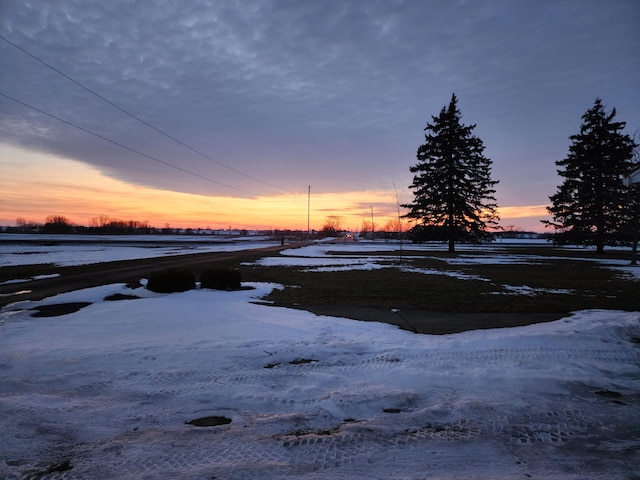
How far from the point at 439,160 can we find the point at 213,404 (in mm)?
33912

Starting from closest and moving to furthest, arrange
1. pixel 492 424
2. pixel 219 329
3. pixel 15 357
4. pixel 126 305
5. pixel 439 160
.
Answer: pixel 492 424 < pixel 15 357 < pixel 219 329 < pixel 126 305 < pixel 439 160

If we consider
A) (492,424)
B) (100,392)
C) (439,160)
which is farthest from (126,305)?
(439,160)

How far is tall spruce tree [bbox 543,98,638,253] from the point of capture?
100 feet

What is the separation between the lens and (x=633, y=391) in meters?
3.77

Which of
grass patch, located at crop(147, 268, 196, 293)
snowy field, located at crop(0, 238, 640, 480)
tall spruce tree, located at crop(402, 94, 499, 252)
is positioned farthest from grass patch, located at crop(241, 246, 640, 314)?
tall spruce tree, located at crop(402, 94, 499, 252)

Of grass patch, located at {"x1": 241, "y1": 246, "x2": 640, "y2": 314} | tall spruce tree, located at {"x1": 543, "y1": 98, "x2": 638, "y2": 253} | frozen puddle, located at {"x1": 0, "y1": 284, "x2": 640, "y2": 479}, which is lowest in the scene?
grass patch, located at {"x1": 241, "y1": 246, "x2": 640, "y2": 314}

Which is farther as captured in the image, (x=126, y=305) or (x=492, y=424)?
(x=126, y=305)

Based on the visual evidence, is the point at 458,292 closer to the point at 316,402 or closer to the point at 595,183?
the point at 316,402

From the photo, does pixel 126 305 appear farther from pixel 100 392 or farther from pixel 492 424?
pixel 492 424

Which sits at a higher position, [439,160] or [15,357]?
[439,160]

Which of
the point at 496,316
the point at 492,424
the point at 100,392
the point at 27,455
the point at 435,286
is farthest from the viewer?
the point at 435,286

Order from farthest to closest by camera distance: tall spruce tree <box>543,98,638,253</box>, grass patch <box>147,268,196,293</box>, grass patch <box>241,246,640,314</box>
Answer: tall spruce tree <box>543,98,638,253</box> → grass patch <box>147,268,196,293</box> → grass patch <box>241,246,640,314</box>

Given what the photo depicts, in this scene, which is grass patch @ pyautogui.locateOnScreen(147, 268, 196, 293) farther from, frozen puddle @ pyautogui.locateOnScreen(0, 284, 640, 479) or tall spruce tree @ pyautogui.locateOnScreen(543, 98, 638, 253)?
tall spruce tree @ pyautogui.locateOnScreen(543, 98, 638, 253)

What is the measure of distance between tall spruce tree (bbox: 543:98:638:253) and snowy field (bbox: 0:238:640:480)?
3125cm
